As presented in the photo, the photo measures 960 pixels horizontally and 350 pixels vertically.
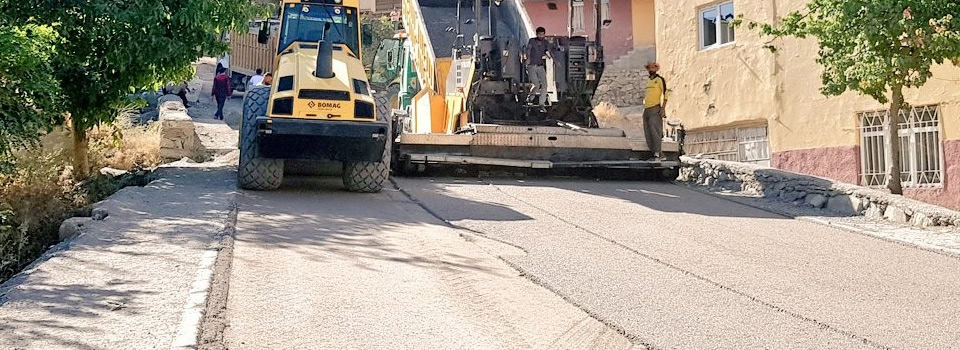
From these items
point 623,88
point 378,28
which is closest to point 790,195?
point 623,88

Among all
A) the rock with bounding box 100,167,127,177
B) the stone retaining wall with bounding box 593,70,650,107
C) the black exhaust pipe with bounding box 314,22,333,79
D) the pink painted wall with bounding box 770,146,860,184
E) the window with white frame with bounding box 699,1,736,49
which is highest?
the window with white frame with bounding box 699,1,736,49

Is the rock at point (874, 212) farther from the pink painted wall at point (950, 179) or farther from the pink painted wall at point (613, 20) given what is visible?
the pink painted wall at point (613, 20)

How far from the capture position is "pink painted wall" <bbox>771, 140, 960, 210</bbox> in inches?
636

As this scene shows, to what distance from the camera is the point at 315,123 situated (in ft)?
38.8

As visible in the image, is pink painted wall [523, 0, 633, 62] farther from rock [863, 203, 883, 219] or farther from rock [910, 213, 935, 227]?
rock [910, 213, 935, 227]

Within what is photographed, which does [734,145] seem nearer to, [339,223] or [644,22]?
[644,22]

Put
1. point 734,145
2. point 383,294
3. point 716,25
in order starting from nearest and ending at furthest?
point 383,294 → point 734,145 → point 716,25

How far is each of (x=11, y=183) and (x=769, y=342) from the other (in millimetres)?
10584

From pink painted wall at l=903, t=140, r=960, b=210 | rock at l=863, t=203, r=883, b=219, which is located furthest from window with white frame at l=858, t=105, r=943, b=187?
rock at l=863, t=203, r=883, b=219

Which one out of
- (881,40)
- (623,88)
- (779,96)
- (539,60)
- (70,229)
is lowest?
(70,229)

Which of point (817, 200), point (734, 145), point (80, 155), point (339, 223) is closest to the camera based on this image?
point (339, 223)

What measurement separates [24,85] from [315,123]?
10.6 ft

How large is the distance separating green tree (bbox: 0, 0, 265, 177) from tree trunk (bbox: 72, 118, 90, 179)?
1 centimetres

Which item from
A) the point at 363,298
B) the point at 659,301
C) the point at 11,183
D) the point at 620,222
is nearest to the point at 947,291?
the point at 659,301
